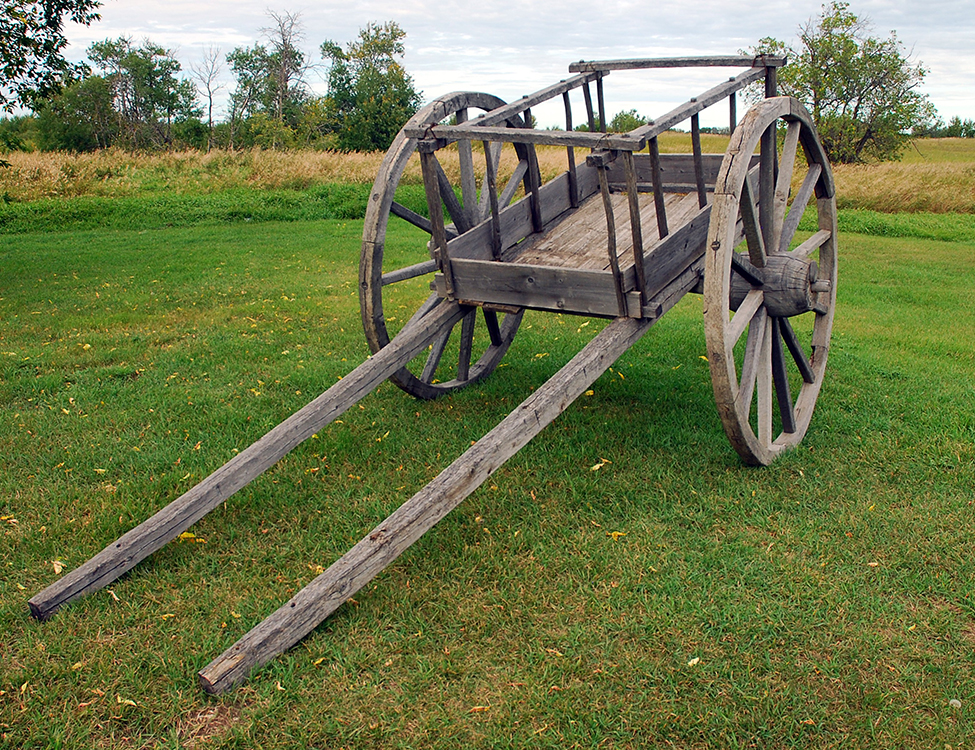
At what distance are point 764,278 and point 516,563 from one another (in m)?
1.93

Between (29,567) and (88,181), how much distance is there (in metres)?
14.8

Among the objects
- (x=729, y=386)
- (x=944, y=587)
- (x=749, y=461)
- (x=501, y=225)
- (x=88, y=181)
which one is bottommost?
(x=944, y=587)

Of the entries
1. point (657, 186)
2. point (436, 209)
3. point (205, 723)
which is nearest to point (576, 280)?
point (657, 186)

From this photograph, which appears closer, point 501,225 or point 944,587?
point 944,587

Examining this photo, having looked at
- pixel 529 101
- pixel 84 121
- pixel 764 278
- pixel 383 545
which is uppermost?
pixel 84 121

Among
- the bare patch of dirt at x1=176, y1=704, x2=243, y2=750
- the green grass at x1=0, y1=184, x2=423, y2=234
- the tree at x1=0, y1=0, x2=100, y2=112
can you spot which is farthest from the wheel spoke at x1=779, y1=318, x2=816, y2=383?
the green grass at x1=0, y1=184, x2=423, y2=234

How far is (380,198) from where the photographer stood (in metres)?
4.28

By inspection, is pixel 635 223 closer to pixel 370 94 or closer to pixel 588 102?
pixel 588 102

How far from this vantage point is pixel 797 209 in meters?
4.46

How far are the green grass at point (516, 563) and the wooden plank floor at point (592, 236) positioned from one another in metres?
0.96

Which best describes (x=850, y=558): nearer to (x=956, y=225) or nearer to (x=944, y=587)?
(x=944, y=587)

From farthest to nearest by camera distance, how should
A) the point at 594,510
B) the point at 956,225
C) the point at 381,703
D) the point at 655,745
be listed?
the point at 956,225
the point at 594,510
the point at 381,703
the point at 655,745

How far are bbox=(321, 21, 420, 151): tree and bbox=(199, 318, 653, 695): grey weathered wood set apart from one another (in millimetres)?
32742

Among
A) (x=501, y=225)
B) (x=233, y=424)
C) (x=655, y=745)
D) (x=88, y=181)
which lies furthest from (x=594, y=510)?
(x=88, y=181)
